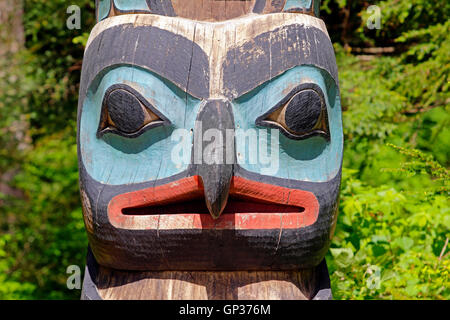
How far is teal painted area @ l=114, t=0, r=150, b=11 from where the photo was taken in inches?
93.8

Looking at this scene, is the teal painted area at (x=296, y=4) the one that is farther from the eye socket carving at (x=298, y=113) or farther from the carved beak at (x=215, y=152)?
the carved beak at (x=215, y=152)

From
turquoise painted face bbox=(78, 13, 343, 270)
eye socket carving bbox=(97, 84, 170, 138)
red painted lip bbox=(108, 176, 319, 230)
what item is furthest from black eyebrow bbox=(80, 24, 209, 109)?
red painted lip bbox=(108, 176, 319, 230)

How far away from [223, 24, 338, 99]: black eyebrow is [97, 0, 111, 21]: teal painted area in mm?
678

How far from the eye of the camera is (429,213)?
3.83m

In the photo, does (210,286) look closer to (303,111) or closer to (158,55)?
(303,111)

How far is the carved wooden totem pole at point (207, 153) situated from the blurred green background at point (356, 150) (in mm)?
923

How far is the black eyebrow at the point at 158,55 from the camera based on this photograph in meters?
2.16

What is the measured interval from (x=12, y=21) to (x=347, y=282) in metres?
4.85

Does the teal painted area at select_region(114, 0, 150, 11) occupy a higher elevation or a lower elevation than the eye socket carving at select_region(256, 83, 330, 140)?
higher

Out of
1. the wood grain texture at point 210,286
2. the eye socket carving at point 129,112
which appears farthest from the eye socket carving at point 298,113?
the wood grain texture at point 210,286

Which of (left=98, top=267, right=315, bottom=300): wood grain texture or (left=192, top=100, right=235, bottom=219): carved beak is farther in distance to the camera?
(left=98, top=267, right=315, bottom=300): wood grain texture

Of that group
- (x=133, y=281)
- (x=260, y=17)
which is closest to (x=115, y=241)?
(x=133, y=281)

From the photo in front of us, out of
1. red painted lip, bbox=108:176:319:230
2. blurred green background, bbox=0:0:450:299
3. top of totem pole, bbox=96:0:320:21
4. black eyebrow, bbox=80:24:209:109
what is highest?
top of totem pole, bbox=96:0:320:21

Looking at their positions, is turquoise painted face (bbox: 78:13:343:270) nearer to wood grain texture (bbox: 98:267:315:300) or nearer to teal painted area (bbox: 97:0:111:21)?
wood grain texture (bbox: 98:267:315:300)
